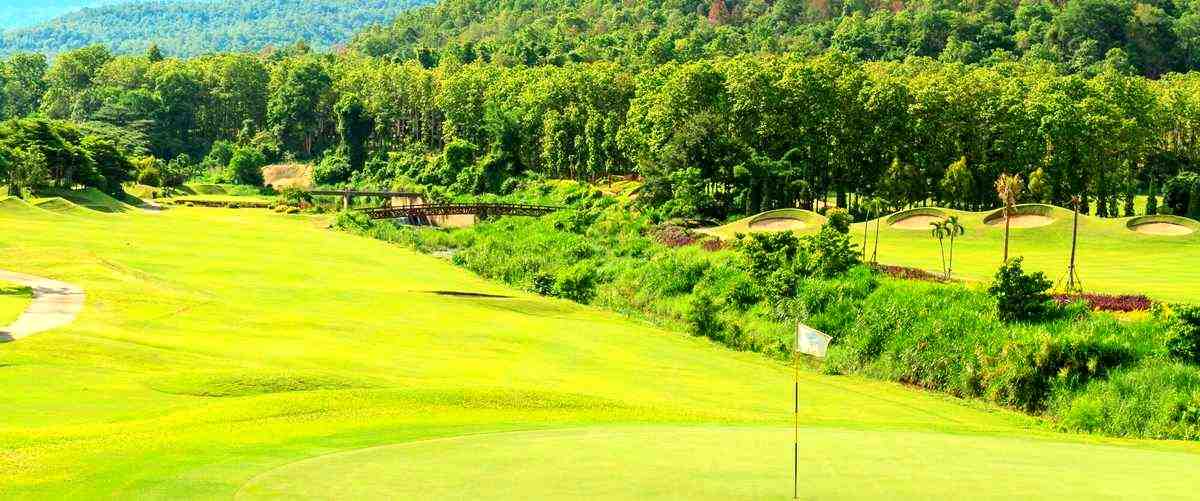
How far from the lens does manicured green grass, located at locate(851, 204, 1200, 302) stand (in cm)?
5897

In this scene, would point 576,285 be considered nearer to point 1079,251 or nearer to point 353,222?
point 1079,251

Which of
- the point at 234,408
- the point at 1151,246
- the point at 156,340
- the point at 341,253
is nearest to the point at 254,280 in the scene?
the point at 341,253

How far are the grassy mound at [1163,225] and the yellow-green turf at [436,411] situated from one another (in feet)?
107

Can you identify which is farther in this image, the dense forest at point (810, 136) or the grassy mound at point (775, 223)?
the dense forest at point (810, 136)

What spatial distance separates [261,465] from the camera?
72.7ft

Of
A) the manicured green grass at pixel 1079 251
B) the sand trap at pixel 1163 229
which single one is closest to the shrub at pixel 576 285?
the manicured green grass at pixel 1079 251

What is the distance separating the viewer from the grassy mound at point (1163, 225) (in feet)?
237

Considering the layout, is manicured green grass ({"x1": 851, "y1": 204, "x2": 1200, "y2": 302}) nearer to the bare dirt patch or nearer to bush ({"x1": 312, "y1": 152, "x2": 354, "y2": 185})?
bush ({"x1": 312, "y1": 152, "x2": 354, "y2": 185})

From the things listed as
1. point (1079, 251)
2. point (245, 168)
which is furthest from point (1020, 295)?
point (245, 168)

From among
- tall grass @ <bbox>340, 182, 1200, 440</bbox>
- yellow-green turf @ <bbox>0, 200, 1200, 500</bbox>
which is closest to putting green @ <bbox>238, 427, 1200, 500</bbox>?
yellow-green turf @ <bbox>0, 200, 1200, 500</bbox>

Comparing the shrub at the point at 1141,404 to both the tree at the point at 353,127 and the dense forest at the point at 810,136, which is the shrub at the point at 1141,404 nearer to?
the dense forest at the point at 810,136

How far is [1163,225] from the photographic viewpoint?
73750 millimetres

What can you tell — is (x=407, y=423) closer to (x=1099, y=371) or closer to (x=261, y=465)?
(x=261, y=465)

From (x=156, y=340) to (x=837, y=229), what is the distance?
38895 mm
